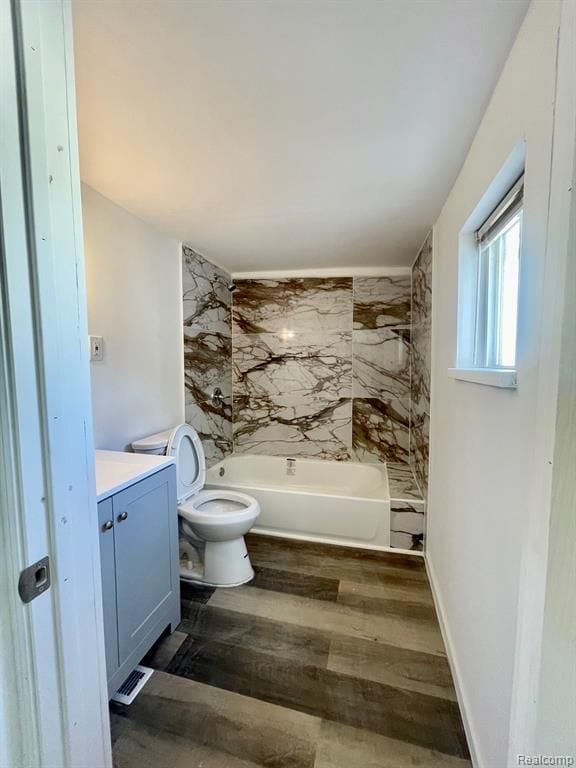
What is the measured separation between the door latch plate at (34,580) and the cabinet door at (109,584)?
2.19ft

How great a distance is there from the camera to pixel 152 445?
1.93m

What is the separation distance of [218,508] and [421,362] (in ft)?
5.91

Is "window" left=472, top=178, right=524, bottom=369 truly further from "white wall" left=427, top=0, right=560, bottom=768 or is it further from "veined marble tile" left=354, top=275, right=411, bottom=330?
"veined marble tile" left=354, top=275, right=411, bottom=330

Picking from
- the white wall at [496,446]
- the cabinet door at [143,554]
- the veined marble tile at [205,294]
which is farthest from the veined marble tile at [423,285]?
the cabinet door at [143,554]

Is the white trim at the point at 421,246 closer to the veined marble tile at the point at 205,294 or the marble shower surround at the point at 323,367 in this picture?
the marble shower surround at the point at 323,367

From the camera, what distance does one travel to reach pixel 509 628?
847 mm

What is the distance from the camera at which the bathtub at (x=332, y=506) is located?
95.0 inches

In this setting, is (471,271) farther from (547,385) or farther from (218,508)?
(218,508)

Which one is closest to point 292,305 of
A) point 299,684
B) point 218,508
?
point 218,508

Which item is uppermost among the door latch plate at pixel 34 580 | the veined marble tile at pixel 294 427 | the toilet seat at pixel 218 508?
the door latch plate at pixel 34 580

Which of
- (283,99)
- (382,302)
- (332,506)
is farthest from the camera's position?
(382,302)

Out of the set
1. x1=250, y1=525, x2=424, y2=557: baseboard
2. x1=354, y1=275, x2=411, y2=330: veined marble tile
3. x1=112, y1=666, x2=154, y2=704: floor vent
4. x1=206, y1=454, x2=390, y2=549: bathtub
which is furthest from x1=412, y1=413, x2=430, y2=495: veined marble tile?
x1=112, y1=666, x2=154, y2=704: floor vent

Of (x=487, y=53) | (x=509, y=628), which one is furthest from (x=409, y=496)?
(x=487, y=53)

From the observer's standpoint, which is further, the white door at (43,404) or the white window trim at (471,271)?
the white window trim at (471,271)
